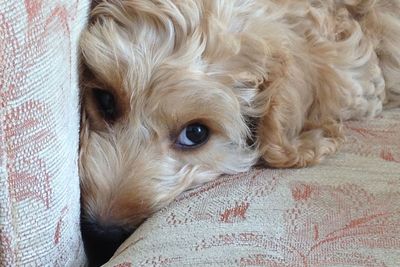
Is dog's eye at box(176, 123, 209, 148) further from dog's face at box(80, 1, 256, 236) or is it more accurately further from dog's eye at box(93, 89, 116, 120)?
dog's eye at box(93, 89, 116, 120)

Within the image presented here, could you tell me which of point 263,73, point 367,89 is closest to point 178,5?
point 263,73

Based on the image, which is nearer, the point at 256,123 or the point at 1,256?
the point at 1,256

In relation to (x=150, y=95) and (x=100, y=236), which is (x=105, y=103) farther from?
(x=100, y=236)

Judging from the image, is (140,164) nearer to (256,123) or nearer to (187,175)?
(187,175)

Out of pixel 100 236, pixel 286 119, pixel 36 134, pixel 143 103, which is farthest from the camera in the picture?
pixel 286 119

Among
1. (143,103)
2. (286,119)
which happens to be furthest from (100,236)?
(286,119)

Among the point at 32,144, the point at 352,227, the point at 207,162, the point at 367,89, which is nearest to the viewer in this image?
the point at 32,144

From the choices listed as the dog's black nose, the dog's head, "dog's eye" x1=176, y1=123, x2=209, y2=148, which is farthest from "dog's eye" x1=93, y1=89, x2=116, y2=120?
the dog's black nose
